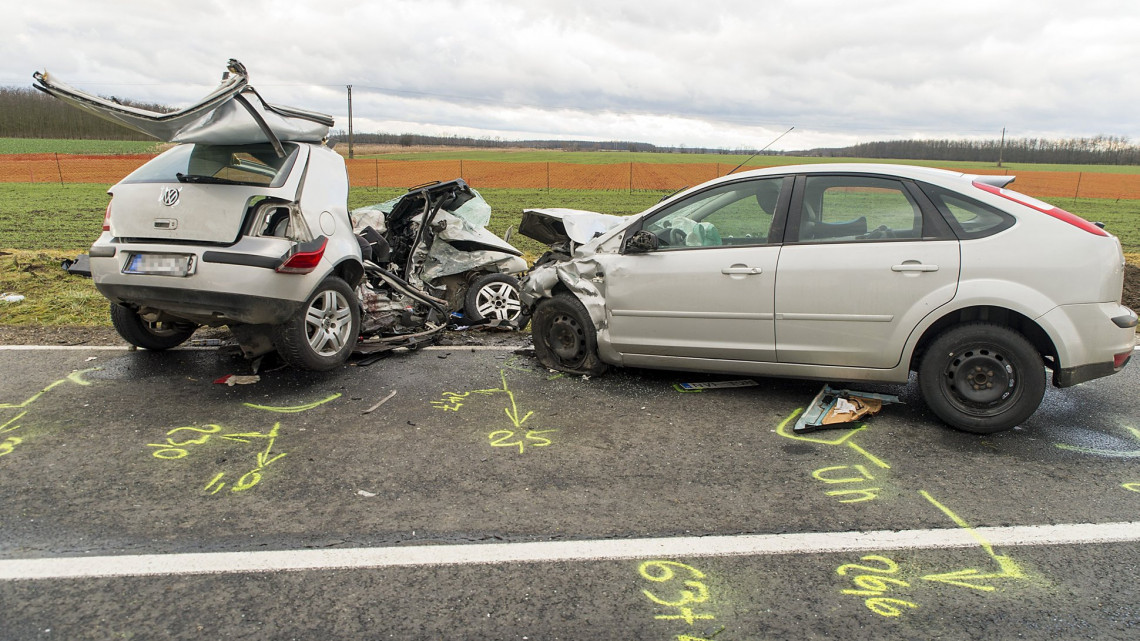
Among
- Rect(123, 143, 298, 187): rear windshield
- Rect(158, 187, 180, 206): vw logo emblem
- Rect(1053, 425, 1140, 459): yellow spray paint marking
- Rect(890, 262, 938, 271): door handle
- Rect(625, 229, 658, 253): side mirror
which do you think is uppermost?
Rect(123, 143, 298, 187): rear windshield

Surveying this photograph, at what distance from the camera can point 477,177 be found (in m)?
34.4

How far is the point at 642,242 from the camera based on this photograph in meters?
→ 5.09

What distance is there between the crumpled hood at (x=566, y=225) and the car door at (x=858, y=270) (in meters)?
1.85

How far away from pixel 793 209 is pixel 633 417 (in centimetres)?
175

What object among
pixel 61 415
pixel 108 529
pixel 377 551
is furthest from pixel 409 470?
pixel 61 415

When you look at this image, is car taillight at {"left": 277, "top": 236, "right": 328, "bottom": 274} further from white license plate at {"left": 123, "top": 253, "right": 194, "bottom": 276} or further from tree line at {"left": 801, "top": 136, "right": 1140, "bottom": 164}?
tree line at {"left": 801, "top": 136, "right": 1140, "bottom": 164}

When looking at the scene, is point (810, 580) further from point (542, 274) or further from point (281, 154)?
point (281, 154)

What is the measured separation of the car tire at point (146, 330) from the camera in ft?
19.1

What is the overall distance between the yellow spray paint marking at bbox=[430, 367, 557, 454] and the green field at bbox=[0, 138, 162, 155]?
50117 millimetres

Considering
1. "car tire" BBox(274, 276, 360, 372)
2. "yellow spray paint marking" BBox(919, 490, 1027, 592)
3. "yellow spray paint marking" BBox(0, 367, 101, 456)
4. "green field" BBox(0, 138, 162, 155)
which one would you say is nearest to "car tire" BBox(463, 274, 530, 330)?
"car tire" BBox(274, 276, 360, 372)

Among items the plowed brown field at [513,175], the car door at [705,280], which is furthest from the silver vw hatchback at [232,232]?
the plowed brown field at [513,175]

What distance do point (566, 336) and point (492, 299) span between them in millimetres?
1937

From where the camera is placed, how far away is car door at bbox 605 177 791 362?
4.75 m

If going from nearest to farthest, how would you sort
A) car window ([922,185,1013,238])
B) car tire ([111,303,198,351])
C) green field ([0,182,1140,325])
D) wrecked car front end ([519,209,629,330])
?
car window ([922,185,1013,238]), wrecked car front end ([519,209,629,330]), car tire ([111,303,198,351]), green field ([0,182,1140,325])
